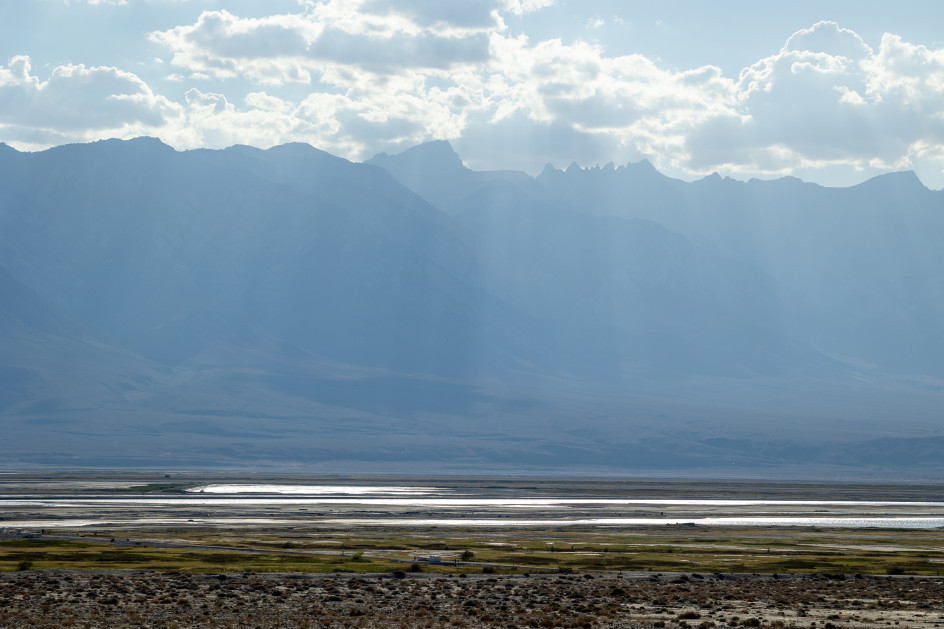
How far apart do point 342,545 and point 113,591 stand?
27004 millimetres

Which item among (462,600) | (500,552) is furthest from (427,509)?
(462,600)

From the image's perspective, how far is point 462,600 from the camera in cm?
4816

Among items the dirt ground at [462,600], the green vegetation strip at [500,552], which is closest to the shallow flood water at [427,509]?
the green vegetation strip at [500,552]

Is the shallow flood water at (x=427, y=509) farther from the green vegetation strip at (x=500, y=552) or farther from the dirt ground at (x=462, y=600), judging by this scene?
the dirt ground at (x=462, y=600)

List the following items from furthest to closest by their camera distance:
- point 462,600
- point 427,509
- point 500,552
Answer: point 427,509
point 500,552
point 462,600

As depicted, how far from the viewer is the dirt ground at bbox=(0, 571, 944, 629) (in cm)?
4226

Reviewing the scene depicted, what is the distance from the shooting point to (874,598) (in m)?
49.8

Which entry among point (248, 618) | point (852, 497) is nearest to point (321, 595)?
point (248, 618)

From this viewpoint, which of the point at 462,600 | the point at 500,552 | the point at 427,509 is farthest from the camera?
the point at 427,509

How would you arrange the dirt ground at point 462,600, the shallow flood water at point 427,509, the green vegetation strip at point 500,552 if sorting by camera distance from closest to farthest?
1. the dirt ground at point 462,600
2. the green vegetation strip at point 500,552
3. the shallow flood water at point 427,509

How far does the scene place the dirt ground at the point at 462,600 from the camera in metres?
42.3

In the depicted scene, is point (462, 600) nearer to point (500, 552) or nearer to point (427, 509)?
point (500, 552)

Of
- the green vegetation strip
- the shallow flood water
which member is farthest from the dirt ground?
the shallow flood water

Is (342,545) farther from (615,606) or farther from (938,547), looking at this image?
(938,547)
